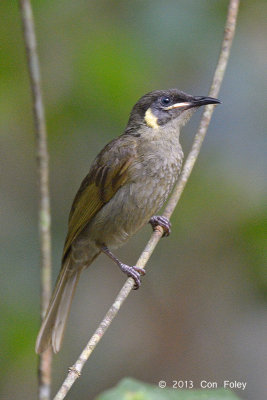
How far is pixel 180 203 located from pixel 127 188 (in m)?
0.56

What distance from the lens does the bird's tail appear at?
4.25 meters

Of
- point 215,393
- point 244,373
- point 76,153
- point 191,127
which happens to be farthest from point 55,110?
point 215,393

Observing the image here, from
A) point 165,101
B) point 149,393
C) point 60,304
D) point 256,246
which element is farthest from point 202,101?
point 149,393

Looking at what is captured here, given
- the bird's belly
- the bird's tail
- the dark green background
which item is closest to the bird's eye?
the dark green background

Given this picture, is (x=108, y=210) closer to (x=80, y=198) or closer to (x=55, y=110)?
(x=80, y=198)

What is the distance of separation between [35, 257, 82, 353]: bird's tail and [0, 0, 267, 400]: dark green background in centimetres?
20

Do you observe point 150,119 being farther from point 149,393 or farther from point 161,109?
point 149,393

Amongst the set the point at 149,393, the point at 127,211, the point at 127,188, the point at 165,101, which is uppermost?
the point at 165,101

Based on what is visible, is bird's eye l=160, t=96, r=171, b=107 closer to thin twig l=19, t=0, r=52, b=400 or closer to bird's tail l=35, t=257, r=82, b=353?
bird's tail l=35, t=257, r=82, b=353

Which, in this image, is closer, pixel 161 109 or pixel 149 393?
pixel 149 393

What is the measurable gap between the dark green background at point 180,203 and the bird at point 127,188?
23 cm

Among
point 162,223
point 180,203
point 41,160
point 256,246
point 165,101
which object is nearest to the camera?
point 41,160

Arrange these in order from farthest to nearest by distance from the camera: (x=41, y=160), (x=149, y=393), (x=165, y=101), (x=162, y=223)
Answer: (x=165, y=101)
(x=162, y=223)
(x=41, y=160)
(x=149, y=393)

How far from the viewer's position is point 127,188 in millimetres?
4402
